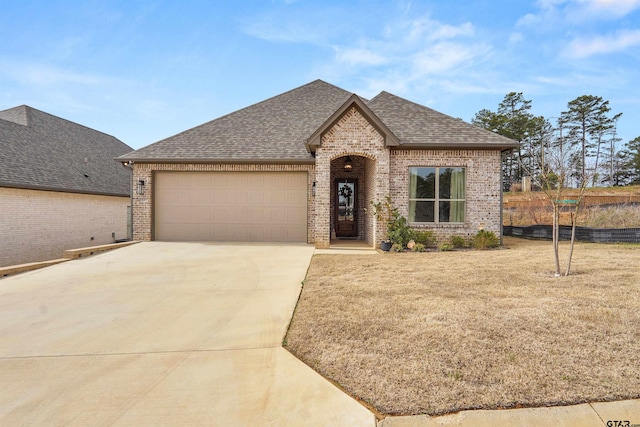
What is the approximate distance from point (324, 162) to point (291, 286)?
17.8 ft

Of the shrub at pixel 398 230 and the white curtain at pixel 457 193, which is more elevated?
the white curtain at pixel 457 193

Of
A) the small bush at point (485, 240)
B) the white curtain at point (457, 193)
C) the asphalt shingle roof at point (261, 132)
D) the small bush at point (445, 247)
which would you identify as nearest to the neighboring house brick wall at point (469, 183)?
the white curtain at point (457, 193)

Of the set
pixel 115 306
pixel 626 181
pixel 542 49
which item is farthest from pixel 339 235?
pixel 626 181

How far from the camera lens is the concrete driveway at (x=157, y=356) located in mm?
2275

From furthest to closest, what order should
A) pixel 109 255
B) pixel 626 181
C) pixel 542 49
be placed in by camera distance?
pixel 626 181
pixel 542 49
pixel 109 255

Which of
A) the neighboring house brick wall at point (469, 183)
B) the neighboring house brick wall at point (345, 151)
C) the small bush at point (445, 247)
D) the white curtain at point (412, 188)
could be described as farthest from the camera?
the white curtain at point (412, 188)

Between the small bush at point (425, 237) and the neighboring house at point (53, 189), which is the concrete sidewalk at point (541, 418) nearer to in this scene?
the small bush at point (425, 237)

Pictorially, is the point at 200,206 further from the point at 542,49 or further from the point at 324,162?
the point at 542,49

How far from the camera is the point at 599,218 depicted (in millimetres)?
13906

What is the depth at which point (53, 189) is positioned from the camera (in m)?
13.0

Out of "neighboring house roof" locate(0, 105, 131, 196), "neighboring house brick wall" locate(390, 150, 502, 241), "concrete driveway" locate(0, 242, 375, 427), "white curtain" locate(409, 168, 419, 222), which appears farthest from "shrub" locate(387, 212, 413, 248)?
"neighboring house roof" locate(0, 105, 131, 196)

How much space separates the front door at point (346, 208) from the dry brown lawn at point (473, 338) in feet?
24.3

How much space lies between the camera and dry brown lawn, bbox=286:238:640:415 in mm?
2355

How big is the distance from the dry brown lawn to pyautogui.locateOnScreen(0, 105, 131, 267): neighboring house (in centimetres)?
1297
